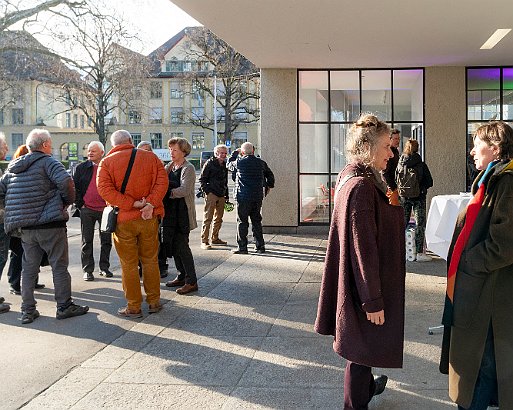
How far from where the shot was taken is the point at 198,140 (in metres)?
79.5

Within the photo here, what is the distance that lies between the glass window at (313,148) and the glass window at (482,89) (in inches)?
121

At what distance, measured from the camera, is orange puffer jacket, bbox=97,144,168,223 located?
6445 mm

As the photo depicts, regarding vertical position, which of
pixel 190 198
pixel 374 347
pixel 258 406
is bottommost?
pixel 258 406

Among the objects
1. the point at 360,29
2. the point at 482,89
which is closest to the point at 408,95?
the point at 482,89

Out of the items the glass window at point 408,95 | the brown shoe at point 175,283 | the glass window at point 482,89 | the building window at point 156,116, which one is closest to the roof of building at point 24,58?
the glass window at point 408,95

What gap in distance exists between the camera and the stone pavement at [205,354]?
4406mm

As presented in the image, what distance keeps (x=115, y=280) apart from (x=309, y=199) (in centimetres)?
583

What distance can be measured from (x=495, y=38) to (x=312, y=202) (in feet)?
16.6

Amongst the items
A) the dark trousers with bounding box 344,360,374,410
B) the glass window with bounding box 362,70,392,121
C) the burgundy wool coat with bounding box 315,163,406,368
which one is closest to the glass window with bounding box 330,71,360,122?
the glass window with bounding box 362,70,392,121

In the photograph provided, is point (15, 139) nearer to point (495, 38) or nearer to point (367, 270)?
point (495, 38)

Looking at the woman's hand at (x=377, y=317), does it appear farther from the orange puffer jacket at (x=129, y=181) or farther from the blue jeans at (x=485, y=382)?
the orange puffer jacket at (x=129, y=181)

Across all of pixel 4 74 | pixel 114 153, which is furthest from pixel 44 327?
pixel 4 74

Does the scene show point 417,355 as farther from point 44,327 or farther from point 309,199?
point 309,199

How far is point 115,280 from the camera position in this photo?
890cm
